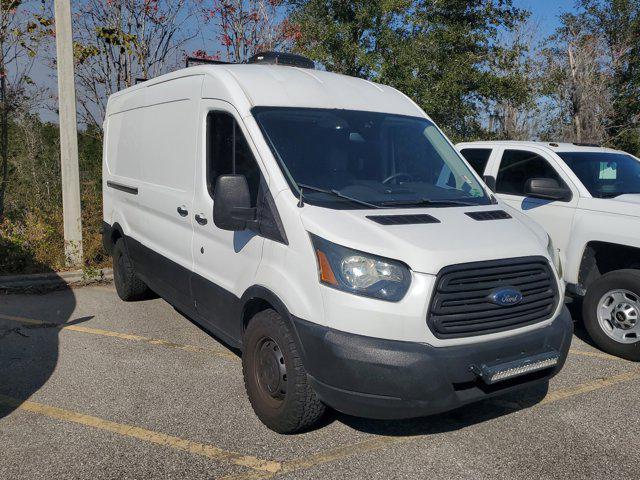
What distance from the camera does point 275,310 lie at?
361cm

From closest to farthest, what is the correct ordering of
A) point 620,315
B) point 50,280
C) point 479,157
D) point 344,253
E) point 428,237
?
point 344,253 < point 428,237 < point 620,315 < point 479,157 < point 50,280

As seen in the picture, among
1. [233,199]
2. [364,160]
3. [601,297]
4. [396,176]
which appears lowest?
[601,297]

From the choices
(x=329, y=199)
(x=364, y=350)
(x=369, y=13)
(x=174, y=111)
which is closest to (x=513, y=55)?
(x=369, y=13)

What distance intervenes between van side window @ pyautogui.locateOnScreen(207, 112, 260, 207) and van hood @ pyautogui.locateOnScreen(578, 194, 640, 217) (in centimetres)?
350

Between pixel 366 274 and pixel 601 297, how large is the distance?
10.5ft

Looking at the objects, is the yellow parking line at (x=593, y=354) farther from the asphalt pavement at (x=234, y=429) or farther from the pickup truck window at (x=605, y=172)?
the pickup truck window at (x=605, y=172)

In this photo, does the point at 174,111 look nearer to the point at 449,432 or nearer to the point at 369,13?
the point at 449,432

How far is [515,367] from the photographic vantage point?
3.23m

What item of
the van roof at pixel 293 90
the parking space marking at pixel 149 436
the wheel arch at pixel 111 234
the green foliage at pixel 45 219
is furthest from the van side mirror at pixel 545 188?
the green foliage at pixel 45 219

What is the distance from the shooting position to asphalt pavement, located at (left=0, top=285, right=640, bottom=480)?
3334 millimetres

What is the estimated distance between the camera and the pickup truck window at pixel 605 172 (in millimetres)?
5855

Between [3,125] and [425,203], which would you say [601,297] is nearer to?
[425,203]

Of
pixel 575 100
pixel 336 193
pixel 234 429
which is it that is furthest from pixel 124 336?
pixel 575 100

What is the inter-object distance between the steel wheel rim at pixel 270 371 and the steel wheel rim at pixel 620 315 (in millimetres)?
3310
